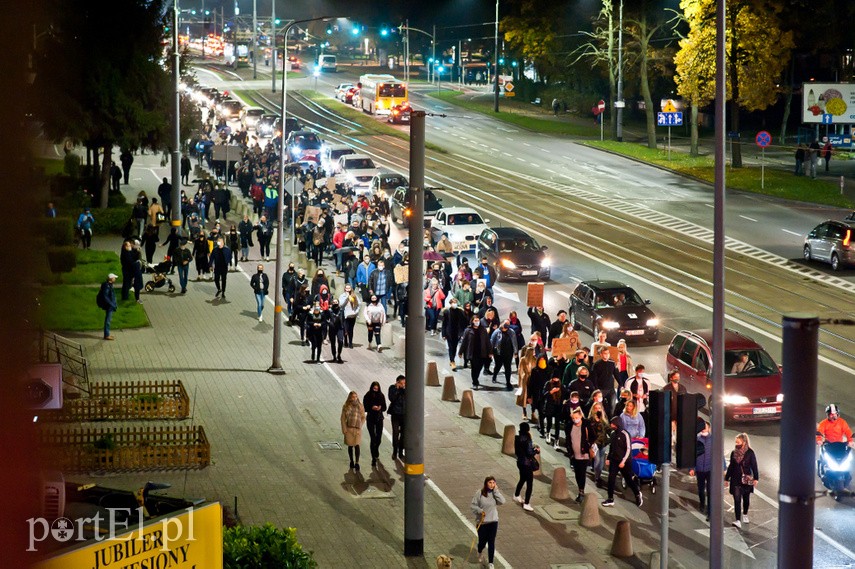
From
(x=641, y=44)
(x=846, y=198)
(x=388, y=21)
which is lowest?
(x=846, y=198)

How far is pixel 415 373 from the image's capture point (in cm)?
1719

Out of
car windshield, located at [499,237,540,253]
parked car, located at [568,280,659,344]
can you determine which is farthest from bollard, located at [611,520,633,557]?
car windshield, located at [499,237,540,253]

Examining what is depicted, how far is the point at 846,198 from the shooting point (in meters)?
55.1

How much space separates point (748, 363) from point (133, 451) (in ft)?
39.0

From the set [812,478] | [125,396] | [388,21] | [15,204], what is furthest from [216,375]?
[388,21]

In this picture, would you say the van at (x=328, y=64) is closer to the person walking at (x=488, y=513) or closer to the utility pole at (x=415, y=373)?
the utility pole at (x=415, y=373)

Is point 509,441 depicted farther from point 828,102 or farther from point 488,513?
point 828,102

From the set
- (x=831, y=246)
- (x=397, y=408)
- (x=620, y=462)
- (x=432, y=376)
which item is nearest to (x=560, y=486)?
(x=620, y=462)

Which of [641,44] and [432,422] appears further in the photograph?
[641,44]

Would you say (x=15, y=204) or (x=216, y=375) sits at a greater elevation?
(x=15, y=204)

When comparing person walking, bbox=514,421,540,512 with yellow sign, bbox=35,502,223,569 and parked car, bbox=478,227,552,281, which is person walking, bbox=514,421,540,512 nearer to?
yellow sign, bbox=35,502,223,569

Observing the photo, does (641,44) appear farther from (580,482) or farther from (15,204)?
(15,204)

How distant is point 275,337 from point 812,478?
852 inches

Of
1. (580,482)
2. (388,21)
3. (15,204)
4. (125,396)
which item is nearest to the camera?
(15,204)
